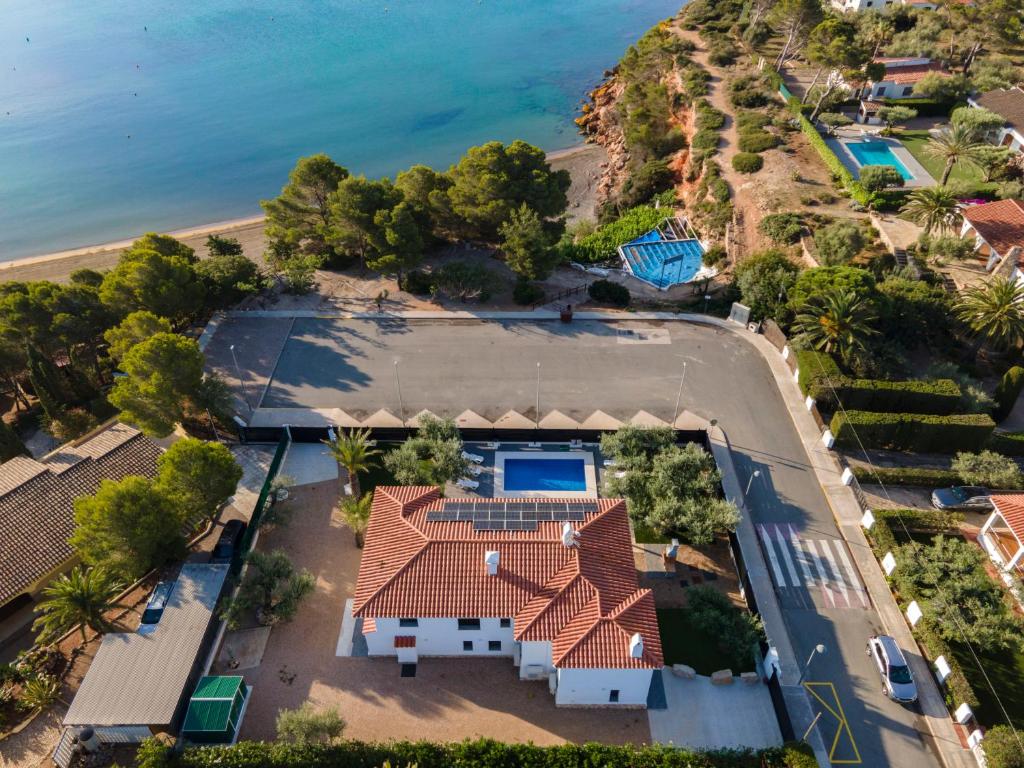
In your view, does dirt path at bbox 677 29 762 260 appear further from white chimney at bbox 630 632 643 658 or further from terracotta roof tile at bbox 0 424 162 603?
terracotta roof tile at bbox 0 424 162 603

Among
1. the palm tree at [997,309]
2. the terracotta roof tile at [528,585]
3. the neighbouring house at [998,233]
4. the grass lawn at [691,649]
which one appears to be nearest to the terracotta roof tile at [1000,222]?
the neighbouring house at [998,233]

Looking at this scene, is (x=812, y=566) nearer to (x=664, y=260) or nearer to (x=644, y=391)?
(x=644, y=391)

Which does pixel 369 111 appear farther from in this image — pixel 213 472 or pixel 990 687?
pixel 990 687

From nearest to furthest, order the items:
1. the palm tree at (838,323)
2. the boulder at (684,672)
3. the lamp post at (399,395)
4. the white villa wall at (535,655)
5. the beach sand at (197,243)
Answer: the white villa wall at (535,655)
the boulder at (684,672)
the palm tree at (838,323)
the lamp post at (399,395)
the beach sand at (197,243)

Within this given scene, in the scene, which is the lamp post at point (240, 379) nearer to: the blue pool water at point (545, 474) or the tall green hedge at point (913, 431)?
the blue pool water at point (545, 474)

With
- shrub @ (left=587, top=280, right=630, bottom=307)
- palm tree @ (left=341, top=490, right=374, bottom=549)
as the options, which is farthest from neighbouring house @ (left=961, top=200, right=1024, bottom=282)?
palm tree @ (left=341, top=490, right=374, bottom=549)

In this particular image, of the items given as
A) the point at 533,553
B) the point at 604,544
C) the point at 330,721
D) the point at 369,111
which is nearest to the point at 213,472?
the point at 330,721
